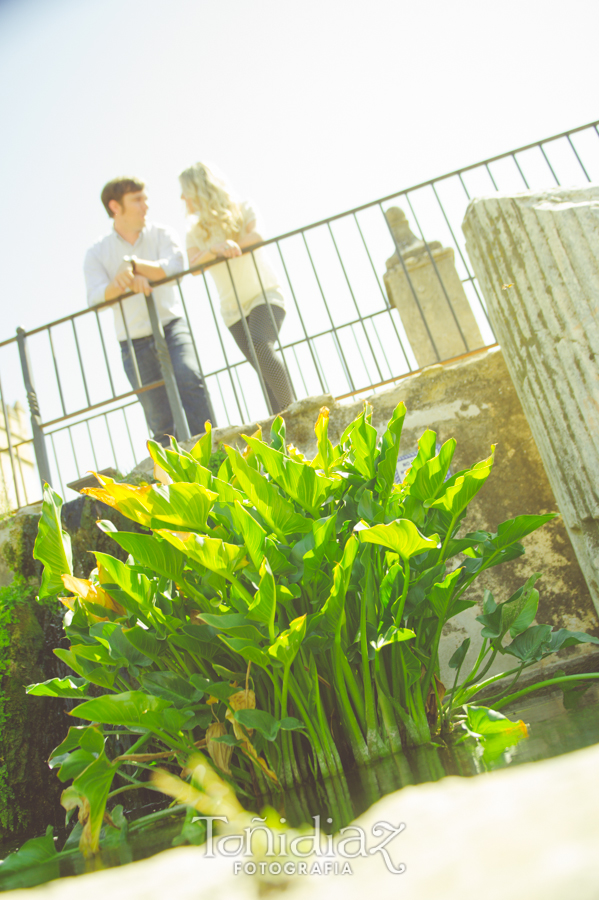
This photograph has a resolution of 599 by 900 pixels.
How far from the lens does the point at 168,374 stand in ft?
11.4

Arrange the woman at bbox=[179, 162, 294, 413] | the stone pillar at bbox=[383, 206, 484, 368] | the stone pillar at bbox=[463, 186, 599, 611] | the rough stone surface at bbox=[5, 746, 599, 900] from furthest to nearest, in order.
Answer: the stone pillar at bbox=[383, 206, 484, 368]
the woman at bbox=[179, 162, 294, 413]
the stone pillar at bbox=[463, 186, 599, 611]
the rough stone surface at bbox=[5, 746, 599, 900]

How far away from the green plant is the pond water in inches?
3.2

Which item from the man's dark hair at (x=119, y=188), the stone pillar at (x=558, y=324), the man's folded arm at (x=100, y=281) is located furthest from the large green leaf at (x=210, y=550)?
the man's dark hair at (x=119, y=188)

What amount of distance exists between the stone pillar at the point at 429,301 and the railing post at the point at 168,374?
3896mm

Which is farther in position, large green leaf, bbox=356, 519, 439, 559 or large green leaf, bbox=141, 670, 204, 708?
large green leaf, bbox=141, 670, 204, 708

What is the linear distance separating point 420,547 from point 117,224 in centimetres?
347

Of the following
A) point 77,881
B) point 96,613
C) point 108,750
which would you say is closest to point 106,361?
point 108,750

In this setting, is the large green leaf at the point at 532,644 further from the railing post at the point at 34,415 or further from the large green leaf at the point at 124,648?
the railing post at the point at 34,415

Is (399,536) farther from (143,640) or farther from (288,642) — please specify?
(143,640)

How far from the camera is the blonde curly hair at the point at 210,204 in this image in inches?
139

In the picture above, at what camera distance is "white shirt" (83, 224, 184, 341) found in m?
3.68

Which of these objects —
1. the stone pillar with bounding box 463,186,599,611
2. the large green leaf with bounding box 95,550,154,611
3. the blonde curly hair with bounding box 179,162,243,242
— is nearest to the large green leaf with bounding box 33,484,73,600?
the large green leaf with bounding box 95,550,154,611

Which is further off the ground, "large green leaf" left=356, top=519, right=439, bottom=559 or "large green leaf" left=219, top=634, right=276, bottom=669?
"large green leaf" left=356, top=519, right=439, bottom=559

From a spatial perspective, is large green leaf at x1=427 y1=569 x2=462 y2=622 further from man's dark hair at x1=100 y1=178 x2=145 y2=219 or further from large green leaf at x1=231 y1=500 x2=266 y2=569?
man's dark hair at x1=100 y1=178 x2=145 y2=219
